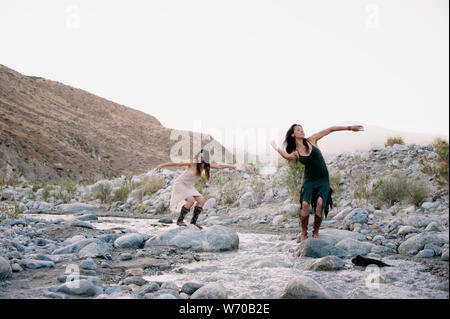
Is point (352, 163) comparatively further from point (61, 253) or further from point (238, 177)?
point (61, 253)

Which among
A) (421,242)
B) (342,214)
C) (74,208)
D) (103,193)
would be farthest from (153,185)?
(421,242)

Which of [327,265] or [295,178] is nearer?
[327,265]

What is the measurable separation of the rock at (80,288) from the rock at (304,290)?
163 cm

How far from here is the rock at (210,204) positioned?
12055mm

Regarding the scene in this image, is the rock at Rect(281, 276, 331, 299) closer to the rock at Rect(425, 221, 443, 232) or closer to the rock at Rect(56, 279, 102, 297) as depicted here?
the rock at Rect(56, 279, 102, 297)

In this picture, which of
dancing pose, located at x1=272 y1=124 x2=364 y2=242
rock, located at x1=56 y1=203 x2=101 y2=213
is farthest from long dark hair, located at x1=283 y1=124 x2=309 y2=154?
rock, located at x1=56 y1=203 x2=101 y2=213

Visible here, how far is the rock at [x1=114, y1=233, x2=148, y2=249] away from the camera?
608cm

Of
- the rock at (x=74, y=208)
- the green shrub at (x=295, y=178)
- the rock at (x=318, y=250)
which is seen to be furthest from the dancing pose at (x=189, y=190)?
the rock at (x=74, y=208)

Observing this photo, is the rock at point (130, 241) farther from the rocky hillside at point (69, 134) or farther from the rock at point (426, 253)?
the rocky hillside at point (69, 134)

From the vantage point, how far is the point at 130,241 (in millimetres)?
6117

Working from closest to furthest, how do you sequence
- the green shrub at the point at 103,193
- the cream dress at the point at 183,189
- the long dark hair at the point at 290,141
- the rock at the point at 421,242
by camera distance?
the rock at the point at 421,242 → the long dark hair at the point at 290,141 → the cream dress at the point at 183,189 → the green shrub at the point at 103,193

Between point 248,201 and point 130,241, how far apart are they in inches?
233

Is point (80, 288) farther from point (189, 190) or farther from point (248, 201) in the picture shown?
point (248, 201)
